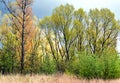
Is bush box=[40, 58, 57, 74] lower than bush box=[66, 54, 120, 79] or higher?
higher

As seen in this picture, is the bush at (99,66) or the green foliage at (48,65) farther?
the green foliage at (48,65)

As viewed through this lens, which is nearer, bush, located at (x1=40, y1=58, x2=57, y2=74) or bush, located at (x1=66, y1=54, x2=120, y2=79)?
bush, located at (x1=66, y1=54, x2=120, y2=79)

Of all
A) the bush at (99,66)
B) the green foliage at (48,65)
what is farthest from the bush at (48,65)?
the bush at (99,66)

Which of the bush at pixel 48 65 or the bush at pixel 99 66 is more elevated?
the bush at pixel 48 65

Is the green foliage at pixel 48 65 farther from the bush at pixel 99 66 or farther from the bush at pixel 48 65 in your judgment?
the bush at pixel 99 66

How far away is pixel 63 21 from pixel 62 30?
52.4 inches

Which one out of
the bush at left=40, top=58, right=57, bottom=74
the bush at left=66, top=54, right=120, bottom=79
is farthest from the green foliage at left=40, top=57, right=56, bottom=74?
the bush at left=66, top=54, right=120, bottom=79

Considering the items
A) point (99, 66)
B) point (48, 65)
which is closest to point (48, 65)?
point (48, 65)

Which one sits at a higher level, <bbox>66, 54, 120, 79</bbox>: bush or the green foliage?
the green foliage

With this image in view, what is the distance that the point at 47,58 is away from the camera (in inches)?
1618

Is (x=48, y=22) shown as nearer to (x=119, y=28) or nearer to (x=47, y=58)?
(x=47, y=58)

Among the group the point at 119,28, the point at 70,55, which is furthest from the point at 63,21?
the point at 119,28

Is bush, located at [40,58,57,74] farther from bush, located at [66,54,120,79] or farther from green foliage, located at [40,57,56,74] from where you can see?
bush, located at [66,54,120,79]

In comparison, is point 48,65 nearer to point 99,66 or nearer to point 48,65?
point 48,65
